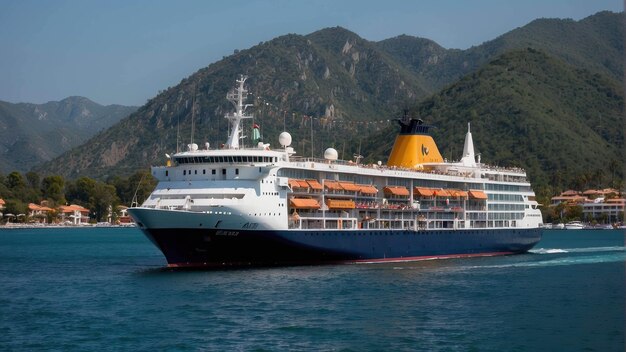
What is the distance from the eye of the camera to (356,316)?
32188mm

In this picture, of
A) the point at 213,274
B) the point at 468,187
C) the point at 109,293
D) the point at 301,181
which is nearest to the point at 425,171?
the point at 468,187

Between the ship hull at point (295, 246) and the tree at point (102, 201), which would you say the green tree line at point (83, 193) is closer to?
the tree at point (102, 201)

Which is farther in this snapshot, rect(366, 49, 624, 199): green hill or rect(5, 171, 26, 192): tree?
rect(5, 171, 26, 192): tree

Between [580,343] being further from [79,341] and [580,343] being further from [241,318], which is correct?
[79,341]

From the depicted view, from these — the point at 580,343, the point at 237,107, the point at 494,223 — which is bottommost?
the point at 580,343

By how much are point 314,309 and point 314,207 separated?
15600 millimetres

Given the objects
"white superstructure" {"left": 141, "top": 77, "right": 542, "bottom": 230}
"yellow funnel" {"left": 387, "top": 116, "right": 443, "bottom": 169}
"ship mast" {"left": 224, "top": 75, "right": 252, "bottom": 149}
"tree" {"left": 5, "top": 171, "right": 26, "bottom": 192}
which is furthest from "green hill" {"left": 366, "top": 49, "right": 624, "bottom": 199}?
"ship mast" {"left": 224, "top": 75, "right": 252, "bottom": 149}

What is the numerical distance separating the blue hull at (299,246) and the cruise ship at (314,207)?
0.19 feet

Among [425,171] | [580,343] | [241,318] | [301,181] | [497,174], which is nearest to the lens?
A: [580,343]

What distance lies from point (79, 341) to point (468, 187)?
39.8 m

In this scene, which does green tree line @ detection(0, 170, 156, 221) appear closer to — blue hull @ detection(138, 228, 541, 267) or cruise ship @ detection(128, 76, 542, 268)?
cruise ship @ detection(128, 76, 542, 268)

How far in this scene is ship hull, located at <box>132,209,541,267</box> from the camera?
4428 cm

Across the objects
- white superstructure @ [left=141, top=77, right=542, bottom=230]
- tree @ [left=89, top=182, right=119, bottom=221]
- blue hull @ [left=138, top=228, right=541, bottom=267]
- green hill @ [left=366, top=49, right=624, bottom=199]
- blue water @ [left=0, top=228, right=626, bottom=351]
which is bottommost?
blue water @ [left=0, top=228, right=626, bottom=351]

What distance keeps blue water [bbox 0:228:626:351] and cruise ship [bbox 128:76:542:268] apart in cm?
178
